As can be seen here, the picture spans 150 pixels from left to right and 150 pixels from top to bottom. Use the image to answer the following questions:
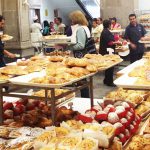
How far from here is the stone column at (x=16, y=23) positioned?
13.2 meters

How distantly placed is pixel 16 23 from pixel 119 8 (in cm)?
386

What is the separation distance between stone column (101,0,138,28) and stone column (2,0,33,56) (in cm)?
304

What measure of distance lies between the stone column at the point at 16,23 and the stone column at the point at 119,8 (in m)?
3.04

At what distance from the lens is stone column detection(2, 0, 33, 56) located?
13.2 metres

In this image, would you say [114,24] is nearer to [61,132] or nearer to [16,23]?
[16,23]

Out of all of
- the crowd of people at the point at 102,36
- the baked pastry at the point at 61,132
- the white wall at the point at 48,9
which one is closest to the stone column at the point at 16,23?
the crowd of people at the point at 102,36

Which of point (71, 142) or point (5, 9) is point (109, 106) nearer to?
point (71, 142)

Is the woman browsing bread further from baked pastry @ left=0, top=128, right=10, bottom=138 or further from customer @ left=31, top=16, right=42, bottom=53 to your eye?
customer @ left=31, top=16, right=42, bottom=53

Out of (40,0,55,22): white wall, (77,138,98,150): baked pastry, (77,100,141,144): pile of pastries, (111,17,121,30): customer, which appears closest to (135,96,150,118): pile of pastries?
(77,100,141,144): pile of pastries

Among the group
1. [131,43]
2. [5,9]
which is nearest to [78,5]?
[5,9]

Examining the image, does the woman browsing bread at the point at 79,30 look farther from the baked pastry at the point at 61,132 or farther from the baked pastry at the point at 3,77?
the baked pastry at the point at 61,132

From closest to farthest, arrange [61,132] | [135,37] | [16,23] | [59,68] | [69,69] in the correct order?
[61,132] < [69,69] < [59,68] < [135,37] < [16,23]

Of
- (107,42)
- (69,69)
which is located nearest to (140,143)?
(69,69)

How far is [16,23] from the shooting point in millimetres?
13336
